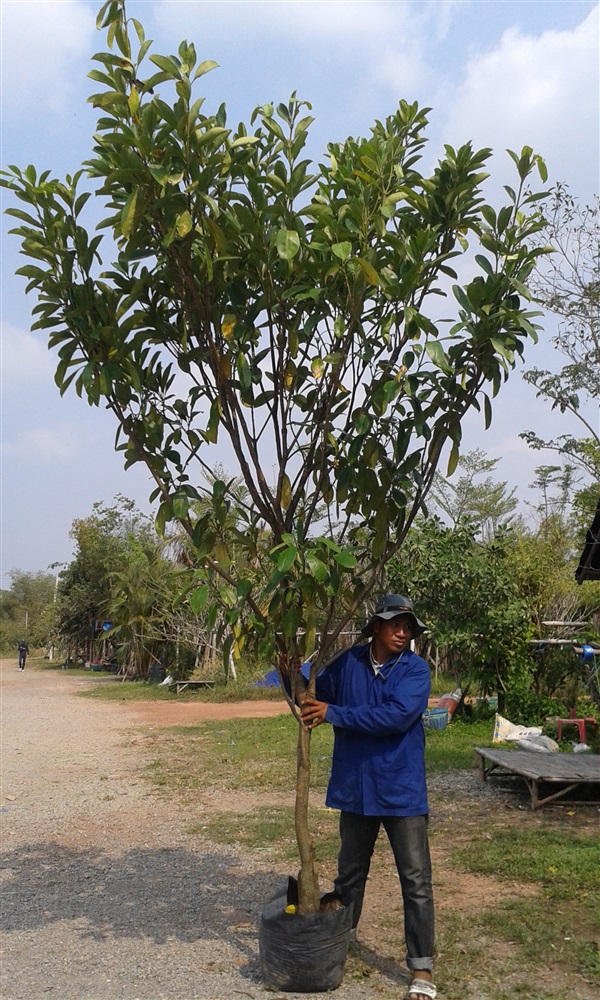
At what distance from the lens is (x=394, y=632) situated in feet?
15.3

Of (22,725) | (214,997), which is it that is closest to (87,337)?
(214,997)

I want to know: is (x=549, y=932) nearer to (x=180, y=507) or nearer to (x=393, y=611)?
(x=393, y=611)

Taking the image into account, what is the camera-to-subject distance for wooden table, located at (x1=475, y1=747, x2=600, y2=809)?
8.40m

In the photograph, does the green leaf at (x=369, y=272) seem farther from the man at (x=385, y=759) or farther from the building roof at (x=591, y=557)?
the building roof at (x=591, y=557)

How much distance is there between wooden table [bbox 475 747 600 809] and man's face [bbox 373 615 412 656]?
14.5ft

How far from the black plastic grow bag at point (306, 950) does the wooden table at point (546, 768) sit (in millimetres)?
4411

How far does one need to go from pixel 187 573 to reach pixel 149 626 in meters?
25.2

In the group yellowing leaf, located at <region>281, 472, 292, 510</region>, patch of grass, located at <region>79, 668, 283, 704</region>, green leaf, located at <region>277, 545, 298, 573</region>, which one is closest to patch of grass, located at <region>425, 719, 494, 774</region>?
yellowing leaf, located at <region>281, 472, 292, 510</region>

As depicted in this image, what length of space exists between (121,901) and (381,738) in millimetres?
2740

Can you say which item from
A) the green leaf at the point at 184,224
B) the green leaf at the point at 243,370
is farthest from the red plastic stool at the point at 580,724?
the green leaf at the point at 184,224

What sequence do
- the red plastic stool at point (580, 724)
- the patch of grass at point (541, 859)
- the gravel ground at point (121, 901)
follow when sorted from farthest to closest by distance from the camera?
the red plastic stool at point (580, 724), the patch of grass at point (541, 859), the gravel ground at point (121, 901)

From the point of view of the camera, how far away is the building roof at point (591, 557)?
992 centimetres

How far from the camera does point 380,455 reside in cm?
465

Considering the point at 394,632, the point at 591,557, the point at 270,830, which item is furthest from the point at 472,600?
the point at 394,632
